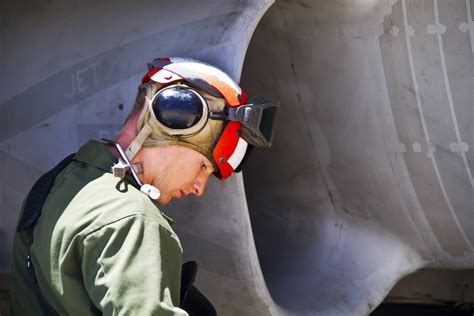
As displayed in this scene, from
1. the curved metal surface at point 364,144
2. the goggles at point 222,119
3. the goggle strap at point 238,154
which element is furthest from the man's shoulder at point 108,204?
the curved metal surface at point 364,144

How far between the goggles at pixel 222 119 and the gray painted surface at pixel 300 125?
16cm

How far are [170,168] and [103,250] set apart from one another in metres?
0.44

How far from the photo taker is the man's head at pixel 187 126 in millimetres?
2385

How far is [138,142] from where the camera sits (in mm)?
2387

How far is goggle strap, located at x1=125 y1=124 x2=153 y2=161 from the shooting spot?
2.38 m

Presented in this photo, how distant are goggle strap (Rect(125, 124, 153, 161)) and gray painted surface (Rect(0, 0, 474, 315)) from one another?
0.36 metres

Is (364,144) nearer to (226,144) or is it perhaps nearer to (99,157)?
(226,144)

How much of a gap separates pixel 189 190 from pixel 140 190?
0.21m

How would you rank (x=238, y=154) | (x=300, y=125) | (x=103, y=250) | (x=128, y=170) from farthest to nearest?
(x=300, y=125)
(x=238, y=154)
(x=128, y=170)
(x=103, y=250)

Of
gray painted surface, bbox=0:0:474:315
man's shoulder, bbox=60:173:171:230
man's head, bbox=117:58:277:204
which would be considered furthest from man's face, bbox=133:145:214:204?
gray painted surface, bbox=0:0:474:315

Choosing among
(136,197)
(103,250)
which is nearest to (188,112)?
(136,197)

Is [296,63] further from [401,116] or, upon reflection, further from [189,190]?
[189,190]

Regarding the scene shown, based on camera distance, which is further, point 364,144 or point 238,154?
point 364,144

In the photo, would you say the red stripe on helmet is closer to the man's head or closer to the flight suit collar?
the man's head
